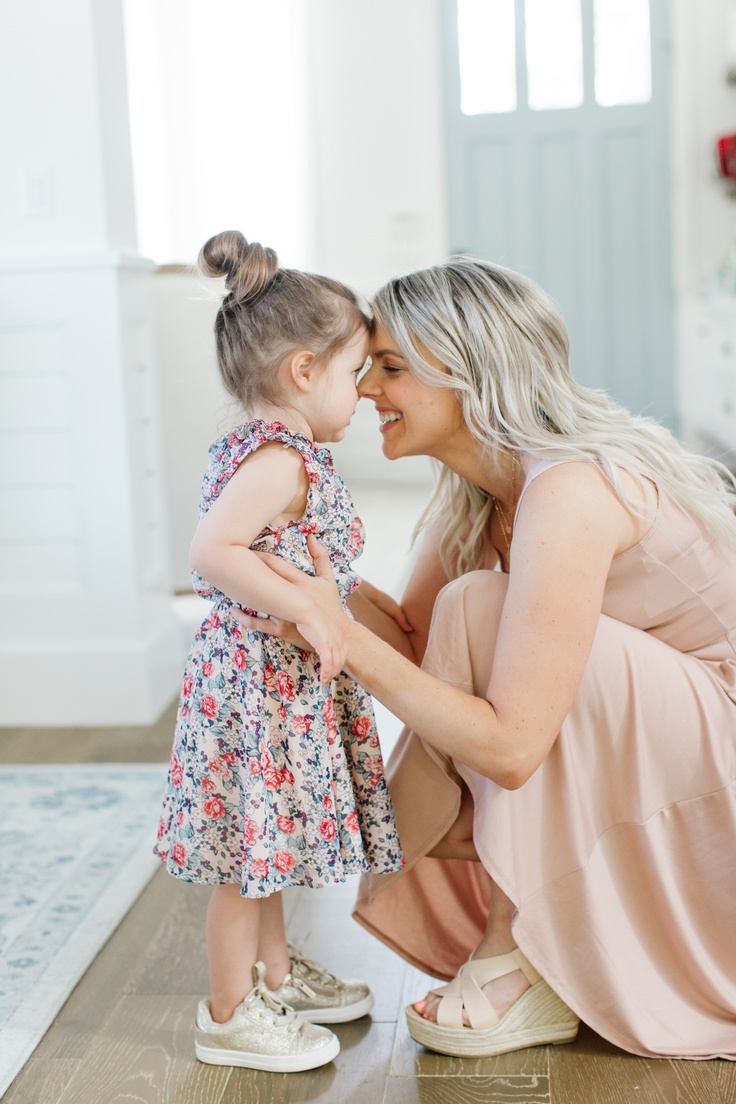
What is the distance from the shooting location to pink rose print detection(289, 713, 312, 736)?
4.73 ft

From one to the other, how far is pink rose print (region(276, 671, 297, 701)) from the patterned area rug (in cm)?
57

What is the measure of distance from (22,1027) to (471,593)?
82 cm

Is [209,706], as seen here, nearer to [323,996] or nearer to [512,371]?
[323,996]

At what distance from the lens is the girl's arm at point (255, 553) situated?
1.35 metres

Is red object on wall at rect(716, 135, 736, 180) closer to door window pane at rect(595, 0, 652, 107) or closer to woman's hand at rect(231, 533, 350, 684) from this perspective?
door window pane at rect(595, 0, 652, 107)

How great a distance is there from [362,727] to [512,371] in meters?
0.48

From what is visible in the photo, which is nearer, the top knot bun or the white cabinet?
the top knot bun

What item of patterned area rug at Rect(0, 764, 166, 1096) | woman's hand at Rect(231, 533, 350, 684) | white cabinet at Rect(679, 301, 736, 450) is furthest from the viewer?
white cabinet at Rect(679, 301, 736, 450)

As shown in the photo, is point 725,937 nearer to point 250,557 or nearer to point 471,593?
point 471,593

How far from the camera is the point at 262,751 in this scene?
56.0 inches

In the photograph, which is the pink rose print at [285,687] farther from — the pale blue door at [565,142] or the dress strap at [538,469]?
the pale blue door at [565,142]

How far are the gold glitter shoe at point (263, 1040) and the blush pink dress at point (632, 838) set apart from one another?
29cm

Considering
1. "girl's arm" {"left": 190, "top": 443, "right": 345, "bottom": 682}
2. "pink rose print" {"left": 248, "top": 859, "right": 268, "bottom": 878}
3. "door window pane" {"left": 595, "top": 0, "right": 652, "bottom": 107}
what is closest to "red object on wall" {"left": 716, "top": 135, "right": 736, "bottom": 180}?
"door window pane" {"left": 595, "top": 0, "right": 652, "bottom": 107}

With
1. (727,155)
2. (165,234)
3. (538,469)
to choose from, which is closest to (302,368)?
(538,469)
